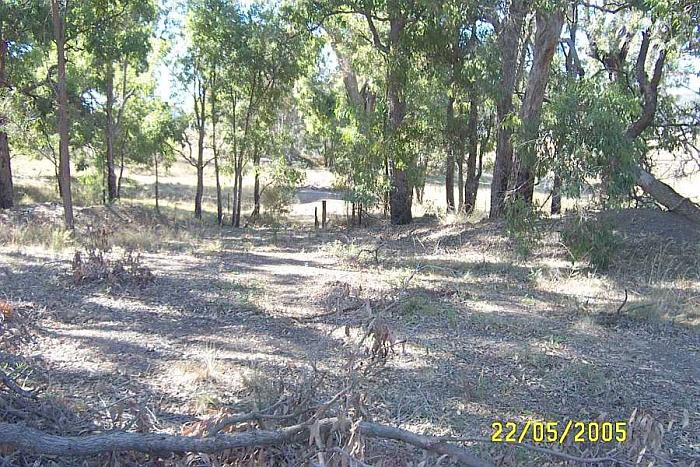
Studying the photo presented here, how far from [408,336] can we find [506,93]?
310 inches

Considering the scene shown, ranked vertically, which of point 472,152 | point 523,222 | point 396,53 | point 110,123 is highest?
point 396,53

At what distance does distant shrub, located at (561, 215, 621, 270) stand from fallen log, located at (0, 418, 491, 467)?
651 centimetres

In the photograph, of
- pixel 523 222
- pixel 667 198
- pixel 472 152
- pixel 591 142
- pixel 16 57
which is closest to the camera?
pixel 591 142

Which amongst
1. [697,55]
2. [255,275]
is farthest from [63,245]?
[697,55]

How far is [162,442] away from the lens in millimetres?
3078

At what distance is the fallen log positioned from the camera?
120 inches

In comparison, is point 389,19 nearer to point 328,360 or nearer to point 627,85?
point 627,85

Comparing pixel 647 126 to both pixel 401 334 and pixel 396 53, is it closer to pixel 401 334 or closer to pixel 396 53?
pixel 396 53

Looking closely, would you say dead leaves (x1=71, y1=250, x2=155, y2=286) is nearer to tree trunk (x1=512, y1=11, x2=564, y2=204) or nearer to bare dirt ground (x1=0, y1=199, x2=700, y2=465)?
bare dirt ground (x1=0, y1=199, x2=700, y2=465)

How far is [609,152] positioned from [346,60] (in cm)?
1065

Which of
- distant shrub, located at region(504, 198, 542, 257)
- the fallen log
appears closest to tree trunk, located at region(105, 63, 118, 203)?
distant shrub, located at region(504, 198, 542, 257)

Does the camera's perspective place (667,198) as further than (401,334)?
Yes

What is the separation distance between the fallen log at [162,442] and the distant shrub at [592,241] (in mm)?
6506

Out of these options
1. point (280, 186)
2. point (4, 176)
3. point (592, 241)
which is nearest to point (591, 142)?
point (592, 241)
